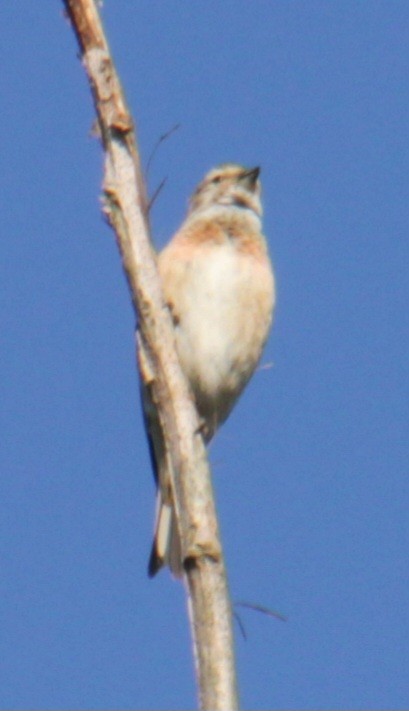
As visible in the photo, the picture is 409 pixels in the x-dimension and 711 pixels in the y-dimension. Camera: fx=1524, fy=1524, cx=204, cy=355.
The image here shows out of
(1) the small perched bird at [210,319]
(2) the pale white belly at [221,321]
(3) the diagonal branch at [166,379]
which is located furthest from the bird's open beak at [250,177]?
(3) the diagonal branch at [166,379]

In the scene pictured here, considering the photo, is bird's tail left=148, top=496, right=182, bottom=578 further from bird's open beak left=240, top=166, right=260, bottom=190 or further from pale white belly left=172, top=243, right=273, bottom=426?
bird's open beak left=240, top=166, right=260, bottom=190

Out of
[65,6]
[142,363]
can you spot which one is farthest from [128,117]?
[142,363]

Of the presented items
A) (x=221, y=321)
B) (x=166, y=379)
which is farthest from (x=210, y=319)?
(x=166, y=379)

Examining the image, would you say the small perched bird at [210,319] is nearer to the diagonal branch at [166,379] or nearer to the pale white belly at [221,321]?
the pale white belly at [221,321]

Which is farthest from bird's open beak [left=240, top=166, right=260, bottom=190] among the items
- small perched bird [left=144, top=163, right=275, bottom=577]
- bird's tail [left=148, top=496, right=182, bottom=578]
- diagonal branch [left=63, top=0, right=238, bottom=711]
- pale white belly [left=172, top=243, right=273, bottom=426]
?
diagonal branch [left=63, top=0, right=238, bottom=711]

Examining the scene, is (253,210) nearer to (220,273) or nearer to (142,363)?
(220,273)
